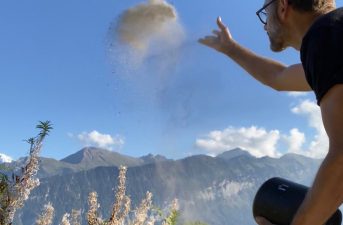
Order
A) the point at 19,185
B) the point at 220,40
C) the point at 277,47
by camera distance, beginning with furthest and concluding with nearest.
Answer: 1. the point at 19,185
2. the point at 220,40
3. the point at 277,47

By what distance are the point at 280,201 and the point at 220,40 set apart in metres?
1.99

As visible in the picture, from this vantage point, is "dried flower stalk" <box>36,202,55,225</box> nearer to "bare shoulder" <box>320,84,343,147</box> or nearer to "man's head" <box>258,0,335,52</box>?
"man's head" <box>258,0,335,52</box>

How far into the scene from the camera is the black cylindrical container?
8.29 ft

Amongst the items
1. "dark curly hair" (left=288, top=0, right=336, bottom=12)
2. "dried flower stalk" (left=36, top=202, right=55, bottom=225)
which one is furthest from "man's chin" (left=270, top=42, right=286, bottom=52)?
"dried flower stalk" (left=36, top=202, right=55, bottom=225)

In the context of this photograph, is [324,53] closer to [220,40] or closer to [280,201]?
[280,201]

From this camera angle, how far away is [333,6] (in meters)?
2.56

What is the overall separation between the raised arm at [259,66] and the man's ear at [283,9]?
1101mm

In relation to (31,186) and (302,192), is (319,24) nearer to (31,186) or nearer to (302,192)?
(302,192)

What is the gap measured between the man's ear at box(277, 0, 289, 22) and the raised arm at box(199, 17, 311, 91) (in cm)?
110

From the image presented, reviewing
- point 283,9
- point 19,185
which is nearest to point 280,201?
point 283,9

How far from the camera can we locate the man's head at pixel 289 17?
8.32 ft

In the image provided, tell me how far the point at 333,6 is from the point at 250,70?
1615 mm

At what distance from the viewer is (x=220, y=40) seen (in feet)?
14.1

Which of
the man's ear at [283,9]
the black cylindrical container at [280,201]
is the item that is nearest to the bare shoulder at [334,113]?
the black cylindrical container at [280,201]
